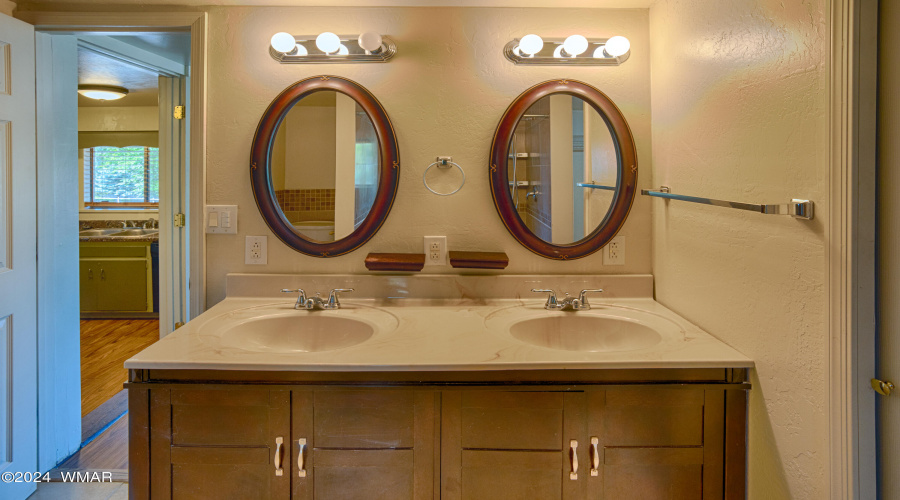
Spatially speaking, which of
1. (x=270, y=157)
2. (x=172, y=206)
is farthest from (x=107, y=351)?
(x=270, y=157)

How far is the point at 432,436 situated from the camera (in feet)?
3.76

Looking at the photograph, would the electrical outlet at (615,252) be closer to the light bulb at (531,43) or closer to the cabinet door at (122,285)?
the light bulb at (531,43)

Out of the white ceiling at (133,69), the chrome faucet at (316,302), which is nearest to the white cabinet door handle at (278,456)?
the chrome faucet at (316,302)

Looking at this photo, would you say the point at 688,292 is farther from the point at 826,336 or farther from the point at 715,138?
the point at 826,336

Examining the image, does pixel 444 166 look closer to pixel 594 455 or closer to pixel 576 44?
pixel 576 44

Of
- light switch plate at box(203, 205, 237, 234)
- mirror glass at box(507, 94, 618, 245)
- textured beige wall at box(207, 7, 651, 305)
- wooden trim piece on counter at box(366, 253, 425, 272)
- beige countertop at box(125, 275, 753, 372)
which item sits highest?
textured beige wall at box(207, 7, 651, 305)

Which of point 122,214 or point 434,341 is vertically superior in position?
point 122,214

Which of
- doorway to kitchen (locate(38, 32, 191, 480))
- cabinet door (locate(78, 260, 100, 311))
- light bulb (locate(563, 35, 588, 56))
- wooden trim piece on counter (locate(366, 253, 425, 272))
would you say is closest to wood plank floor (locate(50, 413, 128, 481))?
doorway to kitchen (locate(38, 32, 191, 480))

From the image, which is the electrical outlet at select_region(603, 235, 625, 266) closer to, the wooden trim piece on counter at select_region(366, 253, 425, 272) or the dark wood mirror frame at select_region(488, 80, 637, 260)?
the dark wood mirror frame at select_region(488, 80, 637, 260)

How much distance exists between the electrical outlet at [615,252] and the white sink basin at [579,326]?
19cm

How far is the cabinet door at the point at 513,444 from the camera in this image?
3.76 ft

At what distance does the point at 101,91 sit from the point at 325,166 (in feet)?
10.3

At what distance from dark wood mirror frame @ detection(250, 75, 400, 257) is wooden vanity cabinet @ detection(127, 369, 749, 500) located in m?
0.65

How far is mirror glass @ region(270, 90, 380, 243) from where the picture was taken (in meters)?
1.69
